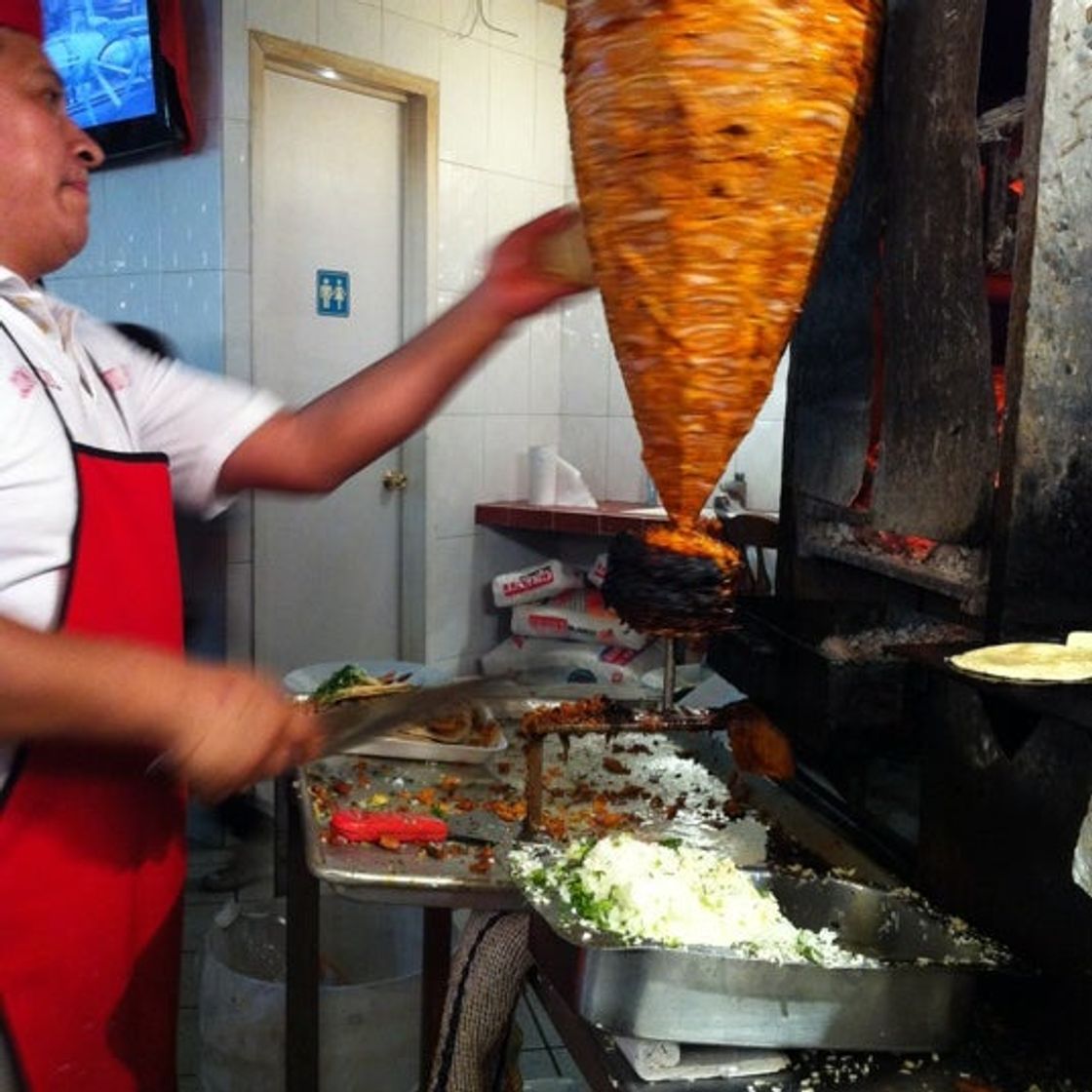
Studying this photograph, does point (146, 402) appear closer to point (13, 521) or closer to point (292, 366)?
point (13, 521)

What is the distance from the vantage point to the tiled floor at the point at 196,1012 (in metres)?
3.18

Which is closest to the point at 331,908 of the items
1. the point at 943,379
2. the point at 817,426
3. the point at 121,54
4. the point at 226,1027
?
the point at 226,1027

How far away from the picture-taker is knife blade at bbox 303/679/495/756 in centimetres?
142

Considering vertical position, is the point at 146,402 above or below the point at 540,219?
below

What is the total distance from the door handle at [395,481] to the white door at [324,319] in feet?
0.11

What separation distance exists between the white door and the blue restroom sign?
2 cm

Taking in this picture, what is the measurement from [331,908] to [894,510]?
2210mm

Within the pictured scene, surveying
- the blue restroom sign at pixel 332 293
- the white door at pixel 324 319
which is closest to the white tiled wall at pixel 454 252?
the white door at pixel 324 319

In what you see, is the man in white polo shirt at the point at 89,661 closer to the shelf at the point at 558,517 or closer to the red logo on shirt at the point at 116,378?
the red logo on shirt at the point at 116,378

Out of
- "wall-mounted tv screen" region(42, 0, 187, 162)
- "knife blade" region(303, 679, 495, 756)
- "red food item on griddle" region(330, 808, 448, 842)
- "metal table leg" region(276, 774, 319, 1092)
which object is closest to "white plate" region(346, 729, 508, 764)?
"metal table leg" region(276, 774, 319, 1092)

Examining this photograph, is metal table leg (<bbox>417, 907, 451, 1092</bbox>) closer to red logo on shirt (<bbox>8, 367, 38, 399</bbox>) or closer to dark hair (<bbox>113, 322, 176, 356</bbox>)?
red logo on shirt (<bbox>8, 367, 38, 399</bbox>)

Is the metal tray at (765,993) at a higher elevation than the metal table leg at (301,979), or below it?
higher

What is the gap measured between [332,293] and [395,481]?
928 millimetres

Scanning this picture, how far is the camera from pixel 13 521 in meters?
1.43
